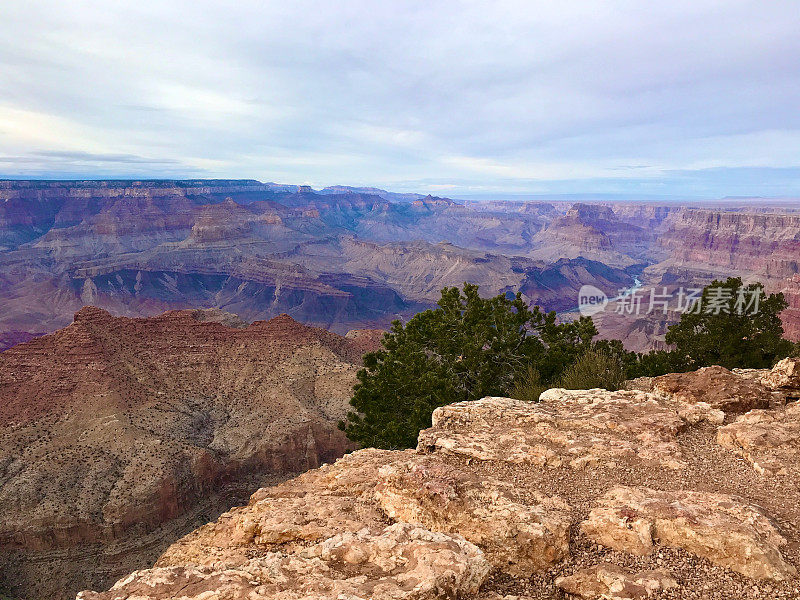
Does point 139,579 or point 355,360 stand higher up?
point 139,579

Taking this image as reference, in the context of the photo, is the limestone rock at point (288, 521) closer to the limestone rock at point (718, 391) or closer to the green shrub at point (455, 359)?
the limestone rock at point (718, 391)

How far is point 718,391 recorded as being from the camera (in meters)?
11.3

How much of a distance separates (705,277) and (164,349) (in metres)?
194

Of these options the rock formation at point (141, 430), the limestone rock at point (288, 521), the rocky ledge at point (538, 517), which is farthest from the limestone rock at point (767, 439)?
the rock formation at point (141, 430)

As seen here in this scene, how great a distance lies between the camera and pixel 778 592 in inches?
202

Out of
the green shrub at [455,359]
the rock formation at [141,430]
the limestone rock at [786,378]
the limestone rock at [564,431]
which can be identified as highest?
the limestone rock at [786,378]

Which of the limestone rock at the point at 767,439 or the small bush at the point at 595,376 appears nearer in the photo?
the limestone rock at the point at 767,439

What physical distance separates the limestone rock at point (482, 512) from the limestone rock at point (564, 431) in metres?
1.53

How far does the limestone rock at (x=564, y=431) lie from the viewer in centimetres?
895

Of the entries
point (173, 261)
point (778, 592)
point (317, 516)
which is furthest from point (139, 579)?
point (173, 261)

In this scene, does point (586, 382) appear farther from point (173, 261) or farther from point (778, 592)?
point (173, 261)

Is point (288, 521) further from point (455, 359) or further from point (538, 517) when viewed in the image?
point (455, 359)

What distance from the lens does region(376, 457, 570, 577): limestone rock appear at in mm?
6129

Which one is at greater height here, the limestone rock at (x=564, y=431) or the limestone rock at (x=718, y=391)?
the limestone rock at (x=718, y=391)
